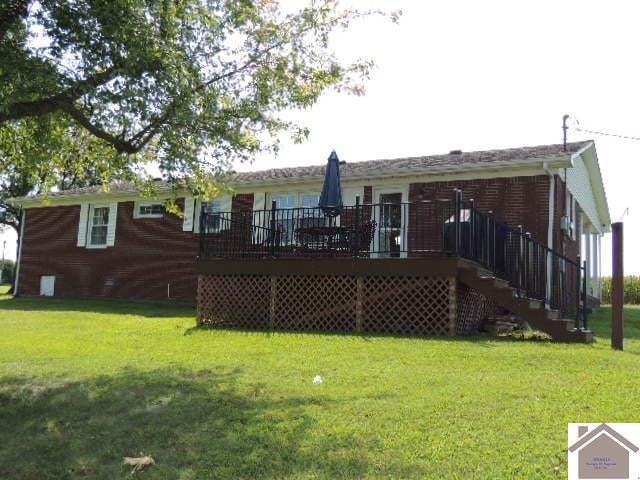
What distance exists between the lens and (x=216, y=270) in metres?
9.92

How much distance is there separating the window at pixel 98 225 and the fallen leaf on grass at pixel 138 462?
582 inches

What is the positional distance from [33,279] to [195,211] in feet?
24.2

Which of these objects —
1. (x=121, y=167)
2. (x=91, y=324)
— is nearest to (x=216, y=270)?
(x=91, y=324)

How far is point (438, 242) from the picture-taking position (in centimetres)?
1128

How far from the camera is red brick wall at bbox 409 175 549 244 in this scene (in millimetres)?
10703

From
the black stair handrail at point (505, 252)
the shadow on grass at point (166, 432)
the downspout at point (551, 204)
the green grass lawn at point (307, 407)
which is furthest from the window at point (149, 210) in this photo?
the shadow on grass at point (166, 432)

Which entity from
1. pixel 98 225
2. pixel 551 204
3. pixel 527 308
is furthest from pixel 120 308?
pixel 551 204

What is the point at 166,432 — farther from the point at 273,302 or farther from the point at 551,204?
the point at 551,204

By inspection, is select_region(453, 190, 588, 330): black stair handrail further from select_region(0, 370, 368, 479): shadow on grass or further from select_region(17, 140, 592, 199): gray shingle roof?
select_region(0, 370, 368, 479): shadow on grass

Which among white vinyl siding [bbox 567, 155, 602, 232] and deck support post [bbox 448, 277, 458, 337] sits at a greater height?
white vinyl siding [bbox 567, 155, 602, 232]

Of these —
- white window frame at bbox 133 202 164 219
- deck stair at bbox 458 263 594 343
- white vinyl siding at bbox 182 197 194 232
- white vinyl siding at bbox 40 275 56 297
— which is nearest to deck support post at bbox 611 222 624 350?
deck stair at bbox 458 263 594 343
